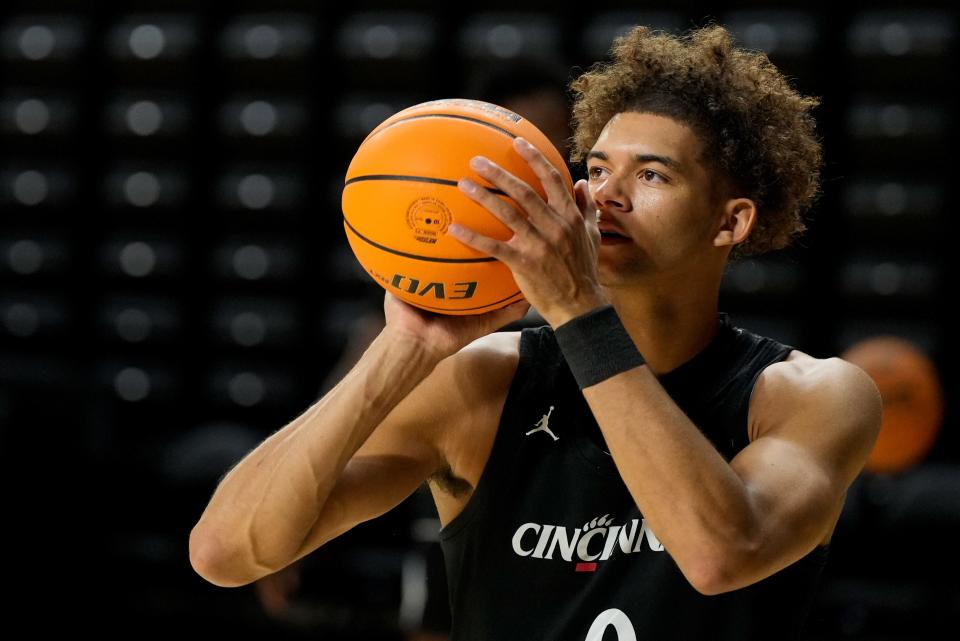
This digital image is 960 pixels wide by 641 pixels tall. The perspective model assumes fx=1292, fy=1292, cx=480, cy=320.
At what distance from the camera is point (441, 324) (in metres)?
2.53

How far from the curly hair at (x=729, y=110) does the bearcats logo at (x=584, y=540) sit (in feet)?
2.67

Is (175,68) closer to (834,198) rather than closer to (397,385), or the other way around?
(834,198)

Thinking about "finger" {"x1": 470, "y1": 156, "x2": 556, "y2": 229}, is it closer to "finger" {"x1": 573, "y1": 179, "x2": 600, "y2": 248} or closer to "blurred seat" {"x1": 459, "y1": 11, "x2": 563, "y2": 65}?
"finger" {"x1": 573, "y1": 179, "x2": 600, "y2": 248}

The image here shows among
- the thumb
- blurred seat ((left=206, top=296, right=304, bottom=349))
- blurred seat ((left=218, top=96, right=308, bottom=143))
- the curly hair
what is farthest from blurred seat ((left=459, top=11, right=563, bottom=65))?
the thumb

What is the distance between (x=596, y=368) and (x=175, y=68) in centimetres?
615

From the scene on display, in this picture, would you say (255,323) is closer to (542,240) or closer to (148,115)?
(148,115)

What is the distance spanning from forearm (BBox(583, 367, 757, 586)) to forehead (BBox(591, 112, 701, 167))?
66 cm

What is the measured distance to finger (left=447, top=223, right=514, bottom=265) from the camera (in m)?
2.20

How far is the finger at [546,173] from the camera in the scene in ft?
7.30

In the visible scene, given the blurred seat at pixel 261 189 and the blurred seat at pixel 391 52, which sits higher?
the blurred seat at pixel 391 52

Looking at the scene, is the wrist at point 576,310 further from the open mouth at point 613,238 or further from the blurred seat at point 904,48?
the blurred seat at point 904,48

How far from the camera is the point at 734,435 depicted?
8.63 ft

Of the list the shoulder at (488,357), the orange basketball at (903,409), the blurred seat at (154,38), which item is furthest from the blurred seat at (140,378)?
the shoulder at (488,357)

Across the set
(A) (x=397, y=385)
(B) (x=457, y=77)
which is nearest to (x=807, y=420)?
(A) (x=397, y=385)
